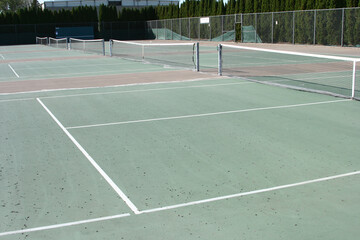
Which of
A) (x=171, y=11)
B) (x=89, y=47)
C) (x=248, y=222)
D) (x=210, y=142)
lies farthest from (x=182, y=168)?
(x=171, y=11)

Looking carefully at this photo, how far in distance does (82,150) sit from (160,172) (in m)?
1.64

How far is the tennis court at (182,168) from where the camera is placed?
4.31 m

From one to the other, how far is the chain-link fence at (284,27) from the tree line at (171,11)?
787 mm

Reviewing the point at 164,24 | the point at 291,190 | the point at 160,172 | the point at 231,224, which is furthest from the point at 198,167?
the point at 164,24

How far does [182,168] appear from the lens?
6027 mm

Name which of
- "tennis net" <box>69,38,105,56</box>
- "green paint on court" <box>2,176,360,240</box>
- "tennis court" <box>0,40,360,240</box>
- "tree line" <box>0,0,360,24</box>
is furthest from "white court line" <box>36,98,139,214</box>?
"tree line" <box>0,0,360,24</box>

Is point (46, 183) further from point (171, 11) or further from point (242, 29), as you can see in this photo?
point (171, 11)

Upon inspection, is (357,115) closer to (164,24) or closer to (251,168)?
(251,168)

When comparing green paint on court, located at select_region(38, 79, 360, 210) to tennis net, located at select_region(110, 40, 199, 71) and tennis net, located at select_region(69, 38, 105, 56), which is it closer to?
tennis net, located at select_region(110, 40, 199, 71)

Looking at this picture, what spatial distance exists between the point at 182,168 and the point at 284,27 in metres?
34.0

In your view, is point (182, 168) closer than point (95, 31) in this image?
Yes

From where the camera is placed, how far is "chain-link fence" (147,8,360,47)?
31375 millimetres

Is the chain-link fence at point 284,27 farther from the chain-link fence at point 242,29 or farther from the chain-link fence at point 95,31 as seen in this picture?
the chain-link fence at point 95,31

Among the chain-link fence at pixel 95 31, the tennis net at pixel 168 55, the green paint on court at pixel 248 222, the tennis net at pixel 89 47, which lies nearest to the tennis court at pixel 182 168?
the green paint on court at pixel 248 222
